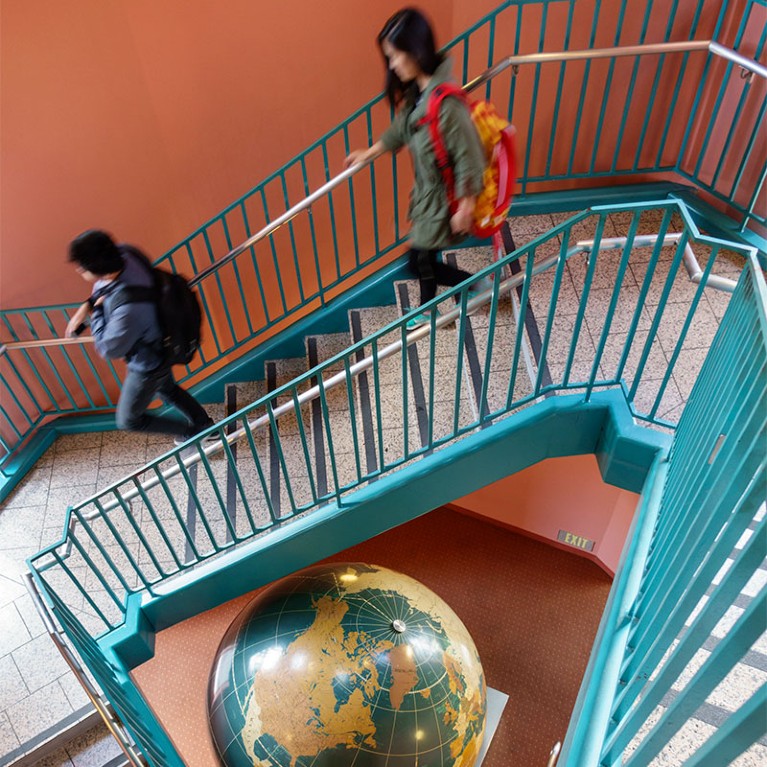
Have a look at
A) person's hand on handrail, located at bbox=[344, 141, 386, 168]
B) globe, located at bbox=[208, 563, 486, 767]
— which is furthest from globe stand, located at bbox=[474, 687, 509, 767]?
person's hand on handrail, located at bbox=[344, 141, 386, 168]

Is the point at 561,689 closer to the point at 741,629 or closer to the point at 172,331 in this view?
the point at 172,331

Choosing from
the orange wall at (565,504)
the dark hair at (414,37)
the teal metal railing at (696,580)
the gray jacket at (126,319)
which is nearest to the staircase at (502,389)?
the teal metal railing at (696,580)

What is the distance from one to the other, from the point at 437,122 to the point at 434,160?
169 millimetres

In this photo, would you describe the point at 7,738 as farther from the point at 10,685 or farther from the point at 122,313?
the point at 122,313

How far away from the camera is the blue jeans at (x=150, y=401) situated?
11.8 ft

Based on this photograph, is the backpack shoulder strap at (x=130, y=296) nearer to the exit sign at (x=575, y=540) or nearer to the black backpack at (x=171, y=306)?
the black backpack at (x=171, y=306)

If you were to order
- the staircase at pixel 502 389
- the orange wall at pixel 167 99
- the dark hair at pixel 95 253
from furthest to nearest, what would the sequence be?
the orange wall at pixel 167 99 < the dark hair at pixel 95 253 < the staircase at pixel 502 389

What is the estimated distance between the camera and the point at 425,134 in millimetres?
2809

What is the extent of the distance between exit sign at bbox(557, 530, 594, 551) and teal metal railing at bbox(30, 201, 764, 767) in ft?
8.66

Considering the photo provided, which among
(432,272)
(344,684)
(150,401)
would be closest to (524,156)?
(432,272)

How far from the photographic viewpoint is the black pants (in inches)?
139

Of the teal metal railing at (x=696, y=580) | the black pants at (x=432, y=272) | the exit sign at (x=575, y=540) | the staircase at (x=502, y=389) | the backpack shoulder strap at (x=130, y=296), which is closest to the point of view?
the teal metal railing at (x=696, y=580)

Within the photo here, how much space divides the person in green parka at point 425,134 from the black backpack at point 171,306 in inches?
43.6

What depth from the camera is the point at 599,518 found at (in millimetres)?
5508
